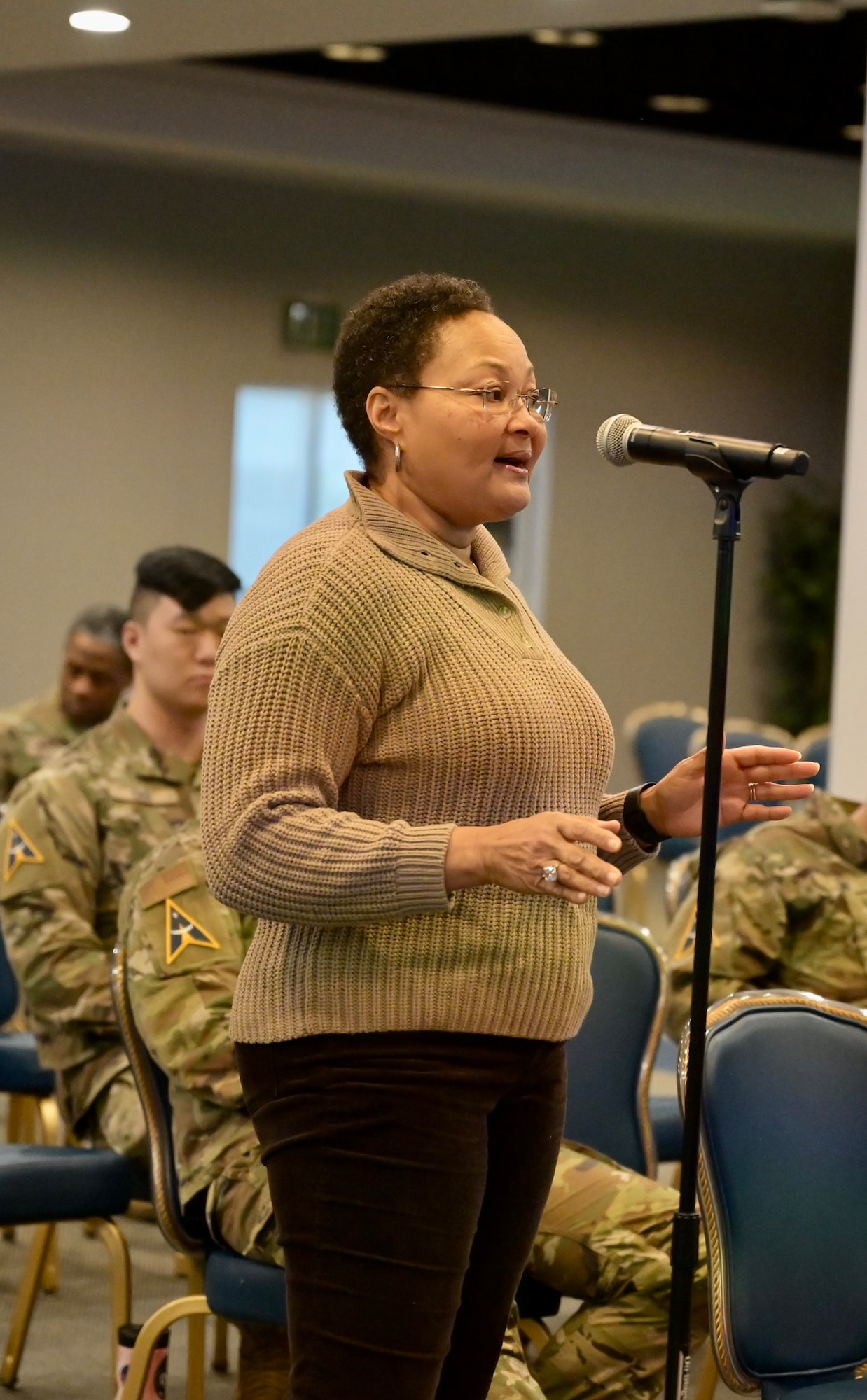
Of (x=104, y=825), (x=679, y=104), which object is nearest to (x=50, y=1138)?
(x=104, y=825)

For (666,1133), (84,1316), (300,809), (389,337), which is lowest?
(84,1316)

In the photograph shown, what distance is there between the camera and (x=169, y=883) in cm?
262

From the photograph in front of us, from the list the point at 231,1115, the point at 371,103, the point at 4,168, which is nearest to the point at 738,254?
the point at 371,103

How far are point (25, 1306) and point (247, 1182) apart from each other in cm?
100

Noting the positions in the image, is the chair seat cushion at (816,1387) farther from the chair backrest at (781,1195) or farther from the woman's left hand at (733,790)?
the woman's left hand at (733,790)

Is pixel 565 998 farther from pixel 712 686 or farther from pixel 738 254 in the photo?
pixel 738 254

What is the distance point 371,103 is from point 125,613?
445 centimetres

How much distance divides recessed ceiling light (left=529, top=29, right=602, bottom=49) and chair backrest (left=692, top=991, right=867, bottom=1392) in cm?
600

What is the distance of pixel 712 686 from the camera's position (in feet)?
4.97

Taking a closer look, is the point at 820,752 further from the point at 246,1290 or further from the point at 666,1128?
the point at 246,1290

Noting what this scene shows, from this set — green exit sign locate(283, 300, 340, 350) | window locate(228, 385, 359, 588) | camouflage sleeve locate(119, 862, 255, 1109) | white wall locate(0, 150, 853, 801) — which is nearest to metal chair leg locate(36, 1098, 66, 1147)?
camouflage sleeve locate(119, 862, 255, 1109)

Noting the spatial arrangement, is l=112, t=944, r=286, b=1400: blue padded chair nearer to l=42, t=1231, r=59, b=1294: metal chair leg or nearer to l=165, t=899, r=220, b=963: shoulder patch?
l=165, t=899, r=220, b=963: shoulder patch

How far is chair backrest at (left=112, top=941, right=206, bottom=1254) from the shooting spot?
2541 mm

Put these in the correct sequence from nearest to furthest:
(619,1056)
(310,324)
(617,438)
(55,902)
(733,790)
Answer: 1. (617,438)
2. (733,790)
3. (619,1056)
4. (55,902)
5. (310,324)
